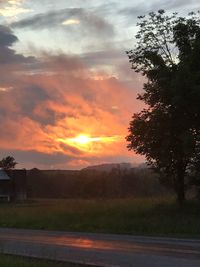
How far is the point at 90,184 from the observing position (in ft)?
352

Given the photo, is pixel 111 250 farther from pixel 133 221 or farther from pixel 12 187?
pixel 12 187

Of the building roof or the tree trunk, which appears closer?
the tree trunk

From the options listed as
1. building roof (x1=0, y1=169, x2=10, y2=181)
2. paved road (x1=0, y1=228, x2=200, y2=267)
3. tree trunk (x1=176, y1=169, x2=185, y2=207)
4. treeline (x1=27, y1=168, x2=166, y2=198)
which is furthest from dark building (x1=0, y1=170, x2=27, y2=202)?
paved road (x1=0, y1=228, x2=200, y2=267)

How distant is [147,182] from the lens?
97000 mm

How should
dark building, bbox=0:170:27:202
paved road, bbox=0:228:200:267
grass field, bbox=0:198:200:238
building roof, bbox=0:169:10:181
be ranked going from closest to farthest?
paved road, bbox=0:228:200:267 → grass field, bbox=0:198:200:238 → dark building, bbox=0:170:27:202 → building roof, bbox=0:169:10:181

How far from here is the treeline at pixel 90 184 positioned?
98125mm

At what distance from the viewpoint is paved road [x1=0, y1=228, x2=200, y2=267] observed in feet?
46.5

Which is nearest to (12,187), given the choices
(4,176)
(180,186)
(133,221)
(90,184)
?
(4,176)

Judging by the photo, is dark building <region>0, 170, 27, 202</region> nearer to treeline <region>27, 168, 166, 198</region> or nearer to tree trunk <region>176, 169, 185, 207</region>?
treeline <region>27, 168, 166, 198</region>

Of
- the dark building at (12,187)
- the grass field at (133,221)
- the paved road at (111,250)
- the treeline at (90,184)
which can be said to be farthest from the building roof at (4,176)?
the paved road at (111,250)

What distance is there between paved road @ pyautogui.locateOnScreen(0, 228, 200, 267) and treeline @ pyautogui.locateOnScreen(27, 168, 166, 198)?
67.0 meters

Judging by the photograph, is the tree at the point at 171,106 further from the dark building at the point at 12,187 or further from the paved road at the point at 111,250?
the dark building at the point at 12,187

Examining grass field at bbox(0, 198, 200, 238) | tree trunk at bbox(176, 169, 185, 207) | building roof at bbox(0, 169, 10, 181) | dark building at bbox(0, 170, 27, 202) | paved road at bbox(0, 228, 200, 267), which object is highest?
building roof at bbox(0, 169, 10, 181)

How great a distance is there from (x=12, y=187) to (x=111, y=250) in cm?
7780
